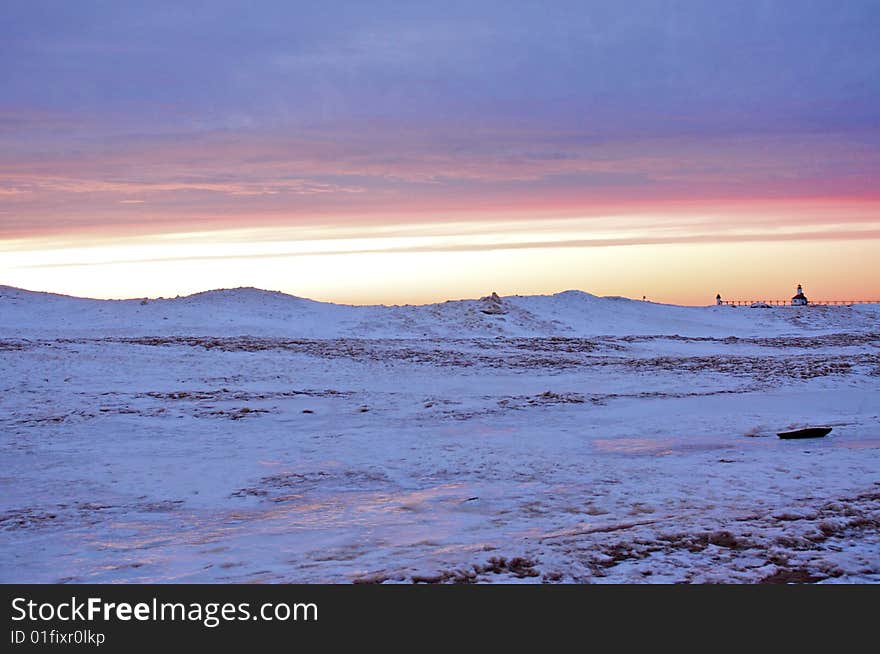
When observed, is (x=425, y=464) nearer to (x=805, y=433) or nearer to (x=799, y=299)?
(x=805, y=433)

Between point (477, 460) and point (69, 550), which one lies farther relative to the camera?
point (477, 460)

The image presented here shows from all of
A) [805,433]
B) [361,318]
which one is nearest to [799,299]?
[361,318]

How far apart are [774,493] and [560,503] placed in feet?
7.44

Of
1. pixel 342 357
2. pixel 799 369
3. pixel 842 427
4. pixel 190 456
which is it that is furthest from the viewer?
pixel 342 357

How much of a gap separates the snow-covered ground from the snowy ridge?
16.1 feet

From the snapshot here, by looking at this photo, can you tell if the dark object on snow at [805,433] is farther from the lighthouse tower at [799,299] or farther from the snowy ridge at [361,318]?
the lighthouse tower at [799,299]

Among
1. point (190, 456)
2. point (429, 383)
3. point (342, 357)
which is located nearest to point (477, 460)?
point (190, 456)

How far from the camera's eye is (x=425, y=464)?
36.2 ft

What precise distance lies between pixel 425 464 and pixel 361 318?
25.8 meters

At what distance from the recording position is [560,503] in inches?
347

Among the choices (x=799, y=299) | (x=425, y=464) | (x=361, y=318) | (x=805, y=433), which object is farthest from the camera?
(x=799, y=299)

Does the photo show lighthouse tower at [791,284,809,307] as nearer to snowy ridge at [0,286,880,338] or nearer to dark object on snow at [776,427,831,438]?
snowy ridge at [0,286,880,338]
